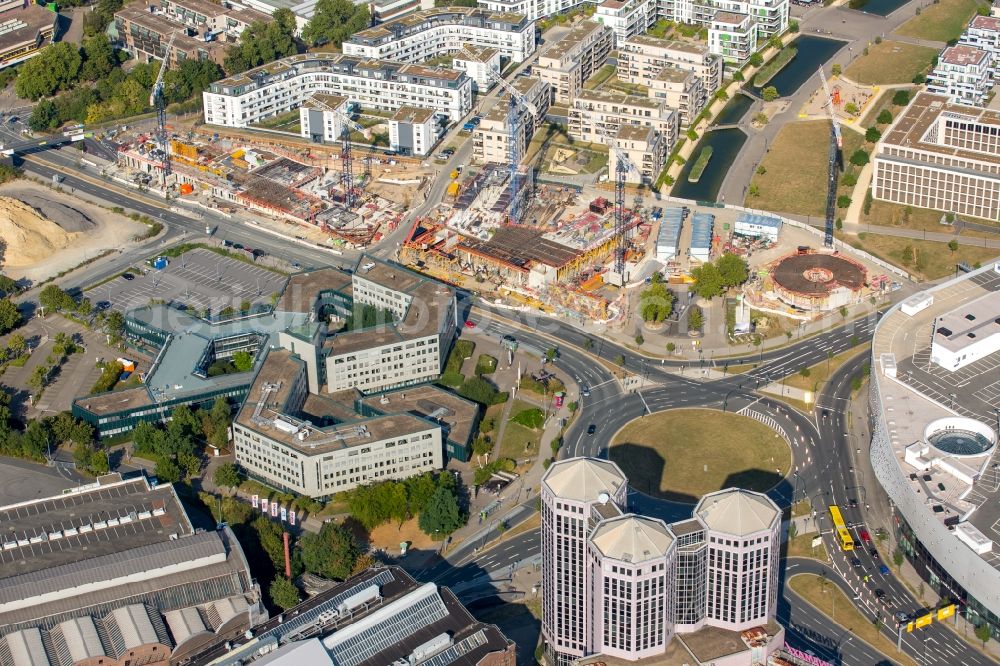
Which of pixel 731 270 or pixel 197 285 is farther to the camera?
pixel 197 285

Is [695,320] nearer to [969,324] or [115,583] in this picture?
[969,324]

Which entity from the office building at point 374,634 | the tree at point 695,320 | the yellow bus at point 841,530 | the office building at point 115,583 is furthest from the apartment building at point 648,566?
the tree at point 695,320

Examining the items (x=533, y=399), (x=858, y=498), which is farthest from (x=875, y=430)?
(x=533, y=399)

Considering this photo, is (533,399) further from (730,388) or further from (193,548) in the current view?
(193,548)

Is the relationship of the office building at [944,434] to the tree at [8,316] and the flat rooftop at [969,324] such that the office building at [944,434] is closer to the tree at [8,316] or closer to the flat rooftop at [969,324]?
the flat rooftop at [969,324]

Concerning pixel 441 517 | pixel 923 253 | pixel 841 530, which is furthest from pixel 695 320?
pixel 441 517

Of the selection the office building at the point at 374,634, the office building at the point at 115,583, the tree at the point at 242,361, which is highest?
the office building at the point at 374,634
